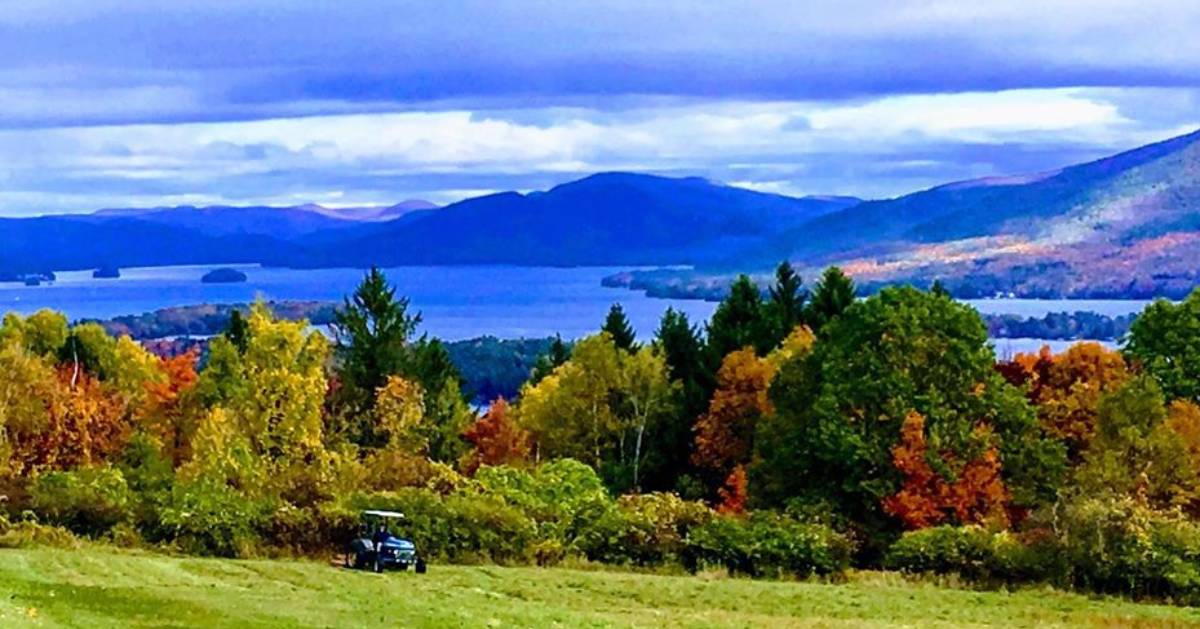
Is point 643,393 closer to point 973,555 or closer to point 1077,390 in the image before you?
point 1077,390

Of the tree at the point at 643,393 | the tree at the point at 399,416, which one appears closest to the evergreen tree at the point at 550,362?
the tree at the point at 643,393

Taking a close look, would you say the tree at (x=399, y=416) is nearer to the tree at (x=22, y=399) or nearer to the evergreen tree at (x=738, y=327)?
the evergreen tree at (x=738, y=327)

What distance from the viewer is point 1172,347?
66375 mm

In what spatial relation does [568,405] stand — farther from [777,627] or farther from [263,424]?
[777,627]

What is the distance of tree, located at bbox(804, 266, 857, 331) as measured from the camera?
268ft

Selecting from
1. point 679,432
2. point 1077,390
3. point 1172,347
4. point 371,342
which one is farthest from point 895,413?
point 371,342

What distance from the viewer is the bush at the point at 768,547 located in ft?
166

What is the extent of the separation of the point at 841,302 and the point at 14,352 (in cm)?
3809

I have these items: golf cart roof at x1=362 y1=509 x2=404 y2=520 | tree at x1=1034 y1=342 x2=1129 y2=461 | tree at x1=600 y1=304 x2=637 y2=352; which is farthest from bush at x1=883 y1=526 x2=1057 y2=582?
tree at x1=600 y1=304 x2=637 y2=352

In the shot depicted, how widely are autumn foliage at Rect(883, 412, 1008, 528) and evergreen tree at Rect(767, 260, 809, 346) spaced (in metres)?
23.6

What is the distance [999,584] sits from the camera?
48.8m

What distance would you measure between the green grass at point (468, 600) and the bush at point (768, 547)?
5.64 ft

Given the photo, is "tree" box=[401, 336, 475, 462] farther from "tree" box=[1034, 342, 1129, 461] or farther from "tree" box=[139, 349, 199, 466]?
"tree" box=[1034, 342, 1129, 461]

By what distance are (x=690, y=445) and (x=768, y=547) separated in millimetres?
28896
